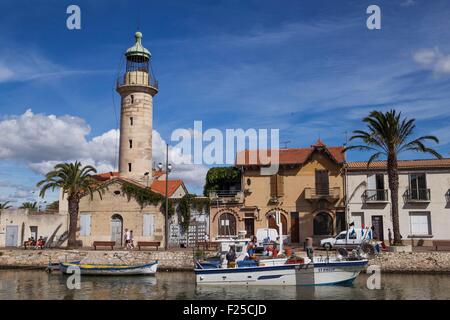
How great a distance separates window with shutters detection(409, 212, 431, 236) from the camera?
113 feet

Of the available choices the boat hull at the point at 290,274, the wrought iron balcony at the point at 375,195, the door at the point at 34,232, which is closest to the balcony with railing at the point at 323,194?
the wrought iron balcony at the point at 375,195

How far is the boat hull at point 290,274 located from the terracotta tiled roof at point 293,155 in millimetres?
14799

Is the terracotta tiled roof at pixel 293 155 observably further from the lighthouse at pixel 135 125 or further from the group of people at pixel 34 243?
the group of people at pixel 34 243

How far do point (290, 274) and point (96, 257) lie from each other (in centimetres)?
1512

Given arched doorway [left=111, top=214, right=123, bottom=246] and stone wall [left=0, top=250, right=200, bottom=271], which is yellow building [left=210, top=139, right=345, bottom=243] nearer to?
stone wall [left=0, top=250, right=200, bottom=271]

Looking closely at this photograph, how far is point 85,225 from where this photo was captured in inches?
1511

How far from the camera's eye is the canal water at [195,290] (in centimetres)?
2098

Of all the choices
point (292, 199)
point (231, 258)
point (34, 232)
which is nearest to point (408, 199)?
point (292, 199)

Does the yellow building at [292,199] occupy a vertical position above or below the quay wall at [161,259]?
above

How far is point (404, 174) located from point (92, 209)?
26.2m

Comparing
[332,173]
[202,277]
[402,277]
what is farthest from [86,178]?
[402,277]

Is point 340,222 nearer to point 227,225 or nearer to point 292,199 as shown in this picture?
point 292,199

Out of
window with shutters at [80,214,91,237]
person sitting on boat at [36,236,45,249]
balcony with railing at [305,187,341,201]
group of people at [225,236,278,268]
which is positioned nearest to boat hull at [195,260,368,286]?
group of people at [225,236,278,268]

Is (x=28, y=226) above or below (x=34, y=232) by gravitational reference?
above
